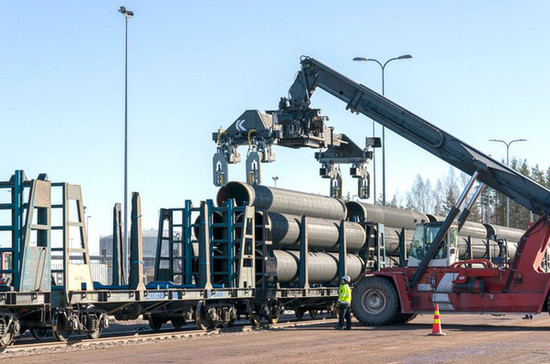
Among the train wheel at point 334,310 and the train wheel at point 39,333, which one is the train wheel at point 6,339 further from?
the train wheel at point 334,310

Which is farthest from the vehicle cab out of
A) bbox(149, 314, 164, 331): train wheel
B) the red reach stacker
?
bbox(149, 314, 164, 331): train wheel

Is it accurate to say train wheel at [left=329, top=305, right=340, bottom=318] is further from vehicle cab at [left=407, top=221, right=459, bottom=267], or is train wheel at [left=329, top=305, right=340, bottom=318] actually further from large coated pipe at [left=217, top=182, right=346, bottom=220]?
vehicle cab at [left=407, top=221, right=459, bottom=267]

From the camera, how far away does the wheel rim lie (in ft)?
88.4

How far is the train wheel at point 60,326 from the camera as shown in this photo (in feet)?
66.0

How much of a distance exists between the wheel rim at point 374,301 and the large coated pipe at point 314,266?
2.35 m

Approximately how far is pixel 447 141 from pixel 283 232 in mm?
5504

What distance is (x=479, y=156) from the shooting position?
90.2 ft

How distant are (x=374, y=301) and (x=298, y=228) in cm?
318

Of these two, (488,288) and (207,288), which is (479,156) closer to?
(488,288)

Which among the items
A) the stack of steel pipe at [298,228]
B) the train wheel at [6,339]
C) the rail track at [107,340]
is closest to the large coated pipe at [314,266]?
the stack of steel pipe at [298,228]

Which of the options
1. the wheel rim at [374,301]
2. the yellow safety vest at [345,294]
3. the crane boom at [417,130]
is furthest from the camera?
the crane boom at [417,130]

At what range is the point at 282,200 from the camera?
2820 cm

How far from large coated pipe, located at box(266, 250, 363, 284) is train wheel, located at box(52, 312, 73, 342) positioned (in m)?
7.91

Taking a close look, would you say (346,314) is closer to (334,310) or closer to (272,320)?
(272,320)
